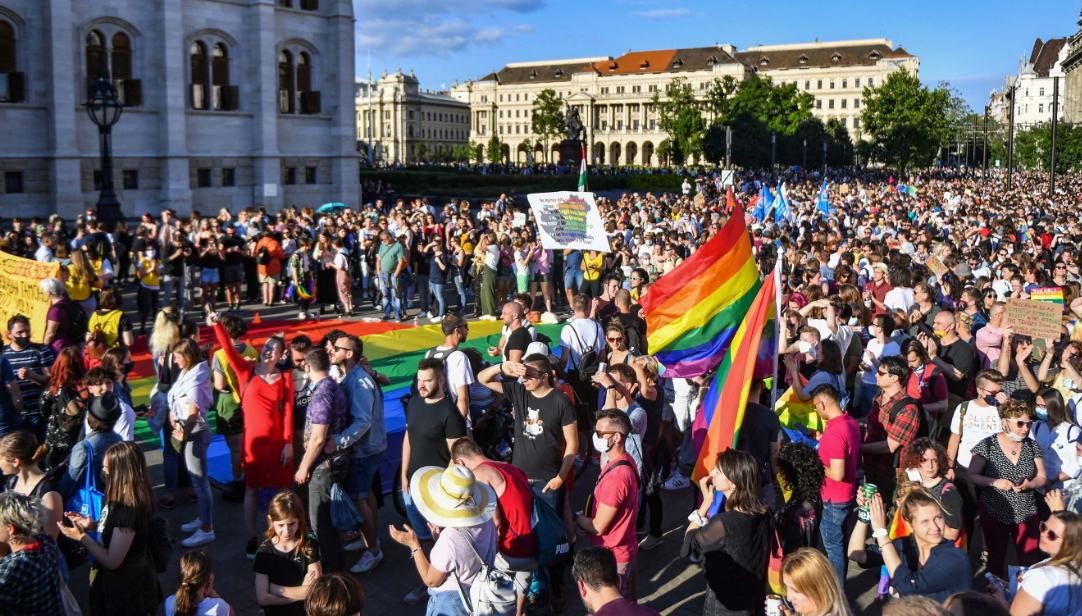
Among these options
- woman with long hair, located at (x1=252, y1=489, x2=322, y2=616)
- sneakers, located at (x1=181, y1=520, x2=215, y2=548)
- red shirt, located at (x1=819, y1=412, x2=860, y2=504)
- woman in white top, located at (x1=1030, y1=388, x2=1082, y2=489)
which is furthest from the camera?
sneakers, located at (x1=181, y1=520, x2=215, y2=548)

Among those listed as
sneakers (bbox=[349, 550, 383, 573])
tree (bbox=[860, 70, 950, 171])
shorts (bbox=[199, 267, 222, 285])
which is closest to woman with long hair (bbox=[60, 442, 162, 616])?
sneakers (bbox=[349, 550, 383, 573])

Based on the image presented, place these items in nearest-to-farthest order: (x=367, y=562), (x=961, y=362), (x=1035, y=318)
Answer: (x=367, y=562)
(x=1035, y=318)
(x=961, y=362)

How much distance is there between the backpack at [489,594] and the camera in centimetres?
508

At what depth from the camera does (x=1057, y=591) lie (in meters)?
4.40

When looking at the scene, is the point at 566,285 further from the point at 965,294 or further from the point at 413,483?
the point at 413,483

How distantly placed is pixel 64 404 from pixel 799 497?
17.4 feet

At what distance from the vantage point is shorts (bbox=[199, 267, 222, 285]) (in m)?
17.0

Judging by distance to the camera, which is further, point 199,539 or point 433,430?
point 199,539

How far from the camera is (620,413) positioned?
5.80 metres

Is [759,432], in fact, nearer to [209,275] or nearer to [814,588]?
[814,588]

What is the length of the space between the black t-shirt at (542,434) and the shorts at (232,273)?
40.0 ft

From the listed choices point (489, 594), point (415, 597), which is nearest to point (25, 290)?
point (415, 597)

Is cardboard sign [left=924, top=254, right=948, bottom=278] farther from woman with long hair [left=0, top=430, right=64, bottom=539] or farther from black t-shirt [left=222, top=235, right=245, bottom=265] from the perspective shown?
black t-shirt [left=222, top=235, right=245, bottom=265]

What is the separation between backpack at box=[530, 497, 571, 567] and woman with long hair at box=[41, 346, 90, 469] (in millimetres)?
3644
